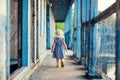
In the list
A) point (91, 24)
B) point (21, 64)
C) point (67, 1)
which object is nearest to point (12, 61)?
point (21, 64)

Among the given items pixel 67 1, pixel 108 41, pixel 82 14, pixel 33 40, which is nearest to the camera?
pixel 108 41

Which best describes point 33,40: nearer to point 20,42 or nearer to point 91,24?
point 20,42

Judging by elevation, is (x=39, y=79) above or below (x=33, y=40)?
below

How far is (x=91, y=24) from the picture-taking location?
24.7ft

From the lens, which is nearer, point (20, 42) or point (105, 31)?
point (105, 31)

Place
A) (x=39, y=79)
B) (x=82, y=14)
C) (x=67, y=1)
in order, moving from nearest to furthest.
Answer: (x=39, y=79) → (x=82, y=14) → (x=67, y=1)

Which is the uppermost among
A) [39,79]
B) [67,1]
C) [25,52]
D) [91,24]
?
[67,1]

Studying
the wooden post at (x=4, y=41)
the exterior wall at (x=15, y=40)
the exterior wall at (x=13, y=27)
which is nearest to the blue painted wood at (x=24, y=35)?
the exterior wall at (x=15, y=40)

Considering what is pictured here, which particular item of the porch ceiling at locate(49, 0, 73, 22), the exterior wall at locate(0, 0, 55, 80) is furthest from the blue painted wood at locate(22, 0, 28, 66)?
the porch ceiling at locate(49, 0, 73, 22)

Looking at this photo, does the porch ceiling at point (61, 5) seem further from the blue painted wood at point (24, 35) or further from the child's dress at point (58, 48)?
the blue painted wood at point (24, 35)

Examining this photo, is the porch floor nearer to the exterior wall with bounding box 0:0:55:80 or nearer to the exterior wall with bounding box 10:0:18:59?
the exterior wall with bounding box 0:0:55:80

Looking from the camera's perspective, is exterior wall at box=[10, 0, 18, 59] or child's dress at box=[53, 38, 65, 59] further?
child's dress at box=[53, 38, 65, 59]

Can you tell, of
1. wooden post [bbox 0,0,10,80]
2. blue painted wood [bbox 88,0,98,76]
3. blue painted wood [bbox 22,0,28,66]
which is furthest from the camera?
blue painted wood [bbox 22,0,28,66]

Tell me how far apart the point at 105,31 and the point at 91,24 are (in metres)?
2.18
